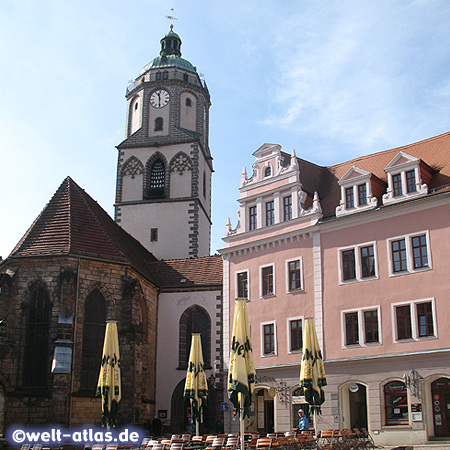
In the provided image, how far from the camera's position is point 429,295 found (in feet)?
73.5

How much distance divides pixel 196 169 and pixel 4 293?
56.6 ft

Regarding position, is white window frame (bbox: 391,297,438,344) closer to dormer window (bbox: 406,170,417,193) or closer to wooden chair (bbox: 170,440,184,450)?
dormer window (bbox: 406,170,417,193)

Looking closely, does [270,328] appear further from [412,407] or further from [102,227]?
[102,227]

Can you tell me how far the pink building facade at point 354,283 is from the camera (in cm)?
2222

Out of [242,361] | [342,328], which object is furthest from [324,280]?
[242,361]

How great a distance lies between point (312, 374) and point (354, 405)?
5.33 m

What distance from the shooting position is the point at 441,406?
21609 mm

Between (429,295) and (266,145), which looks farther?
(266,145)

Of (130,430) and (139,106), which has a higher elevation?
(139,106)

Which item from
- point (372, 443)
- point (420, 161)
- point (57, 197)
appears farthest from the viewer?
point (57, 197)

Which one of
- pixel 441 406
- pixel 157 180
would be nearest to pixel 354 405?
pixel 441 406

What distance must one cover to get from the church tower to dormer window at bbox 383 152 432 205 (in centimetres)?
1792

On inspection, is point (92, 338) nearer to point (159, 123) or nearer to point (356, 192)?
point (356, 192)

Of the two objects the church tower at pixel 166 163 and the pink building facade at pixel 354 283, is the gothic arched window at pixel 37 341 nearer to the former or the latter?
the pink building facade at pixel 354 283
